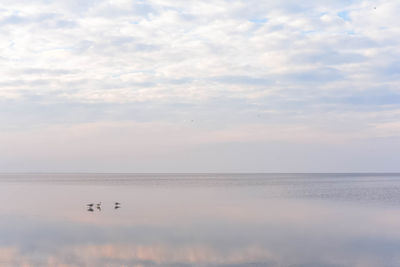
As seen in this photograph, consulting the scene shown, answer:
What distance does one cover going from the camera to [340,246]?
24.9m

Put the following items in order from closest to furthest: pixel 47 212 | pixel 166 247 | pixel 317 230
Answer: pixel 166 247 → pixel 317 230 → pixel 47 212

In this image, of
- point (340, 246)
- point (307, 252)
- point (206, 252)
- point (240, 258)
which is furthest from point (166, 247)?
point (340, 246)

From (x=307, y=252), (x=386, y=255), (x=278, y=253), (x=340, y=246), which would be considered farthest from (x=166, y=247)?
(x=386, y=255)

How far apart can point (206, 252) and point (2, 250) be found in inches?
475

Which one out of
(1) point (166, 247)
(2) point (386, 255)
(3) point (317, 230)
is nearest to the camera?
(2) point (386, 255)

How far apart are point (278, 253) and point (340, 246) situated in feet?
16.0

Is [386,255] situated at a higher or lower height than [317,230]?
lower

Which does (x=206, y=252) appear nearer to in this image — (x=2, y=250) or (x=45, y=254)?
(x=45, y=254)

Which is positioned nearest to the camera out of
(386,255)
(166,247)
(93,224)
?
(386,255)

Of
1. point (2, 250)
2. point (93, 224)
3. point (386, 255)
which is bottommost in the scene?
point (386, 255)

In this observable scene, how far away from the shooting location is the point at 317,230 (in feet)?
101

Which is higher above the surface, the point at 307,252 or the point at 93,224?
the point at 93,224

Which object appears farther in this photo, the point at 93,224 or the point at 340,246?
the point at 93,224

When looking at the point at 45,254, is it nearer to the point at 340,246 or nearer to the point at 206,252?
the point at 206,252
